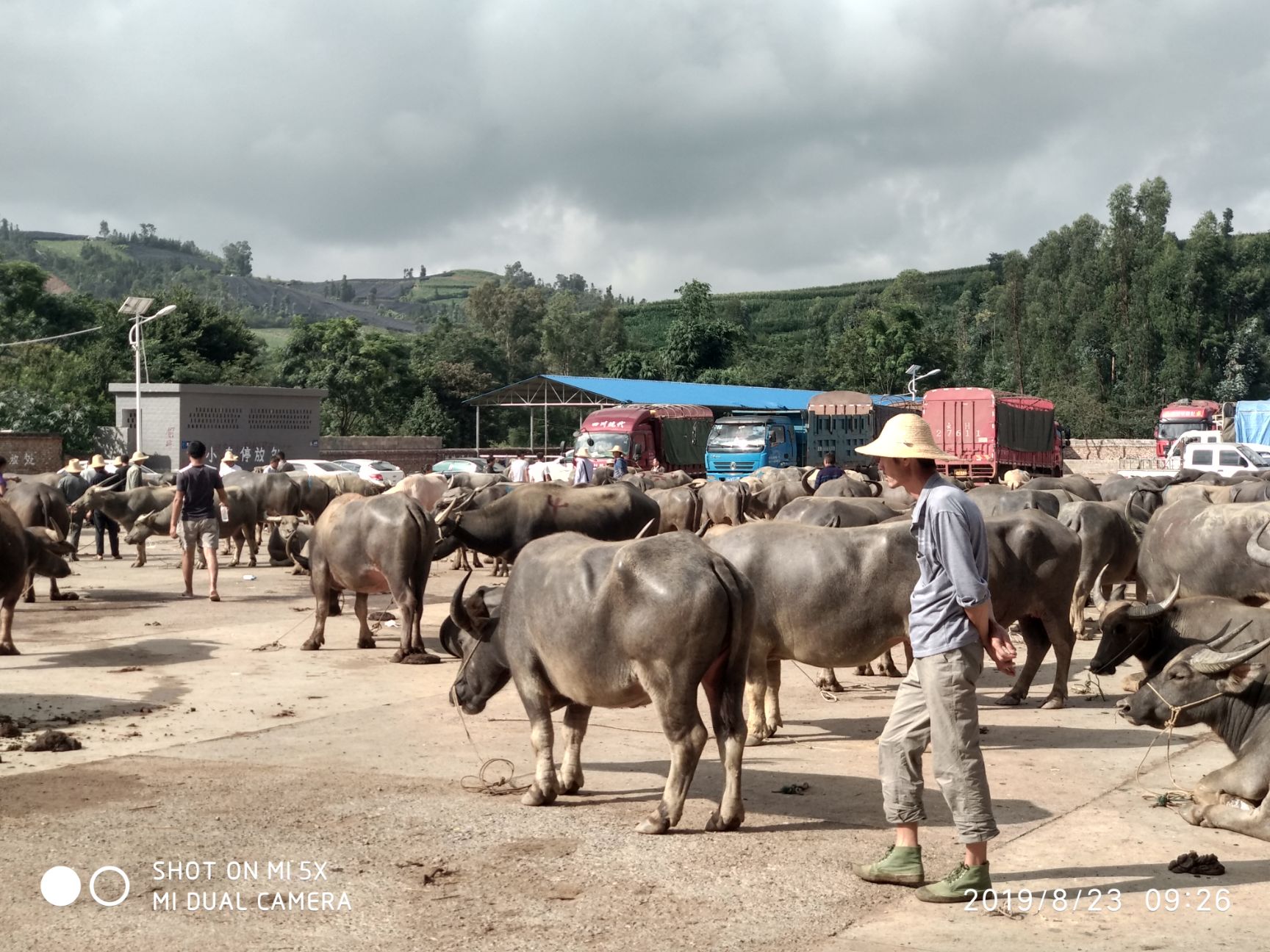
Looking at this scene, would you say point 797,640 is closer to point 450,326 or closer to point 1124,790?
point 1124,790

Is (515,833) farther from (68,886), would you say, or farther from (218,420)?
(218,420)

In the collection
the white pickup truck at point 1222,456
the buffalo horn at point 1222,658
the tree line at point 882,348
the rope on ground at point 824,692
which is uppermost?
the tree line at point 882,348

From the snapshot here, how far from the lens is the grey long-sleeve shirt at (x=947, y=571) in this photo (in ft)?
18.3

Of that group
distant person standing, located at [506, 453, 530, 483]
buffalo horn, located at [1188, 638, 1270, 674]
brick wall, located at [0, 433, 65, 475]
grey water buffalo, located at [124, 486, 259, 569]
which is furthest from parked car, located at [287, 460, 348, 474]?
buffalo horn, located at [1188, 638, 1270, 674]

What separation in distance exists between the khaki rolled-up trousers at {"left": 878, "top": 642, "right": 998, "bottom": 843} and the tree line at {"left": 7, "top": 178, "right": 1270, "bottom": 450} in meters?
47.1

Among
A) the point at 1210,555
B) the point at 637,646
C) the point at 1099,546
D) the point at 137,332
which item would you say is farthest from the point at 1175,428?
the point at 637,646

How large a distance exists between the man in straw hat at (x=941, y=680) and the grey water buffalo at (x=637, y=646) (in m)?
1.02

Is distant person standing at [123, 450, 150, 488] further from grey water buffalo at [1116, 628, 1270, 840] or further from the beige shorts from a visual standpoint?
grey water buffalo at [1116, 628, 1270, 840]

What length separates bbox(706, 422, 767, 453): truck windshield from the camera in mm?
38062

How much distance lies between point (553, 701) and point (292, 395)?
3632cm

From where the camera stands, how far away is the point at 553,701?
24.2 ft

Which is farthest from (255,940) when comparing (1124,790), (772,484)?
(772,484)

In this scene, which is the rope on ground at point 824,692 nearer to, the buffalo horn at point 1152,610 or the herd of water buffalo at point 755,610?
the herd of water buffalo at point 755,610

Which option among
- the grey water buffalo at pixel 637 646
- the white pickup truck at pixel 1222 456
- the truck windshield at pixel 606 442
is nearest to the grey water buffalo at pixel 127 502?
the grey water buffalo at pixel 637 646
